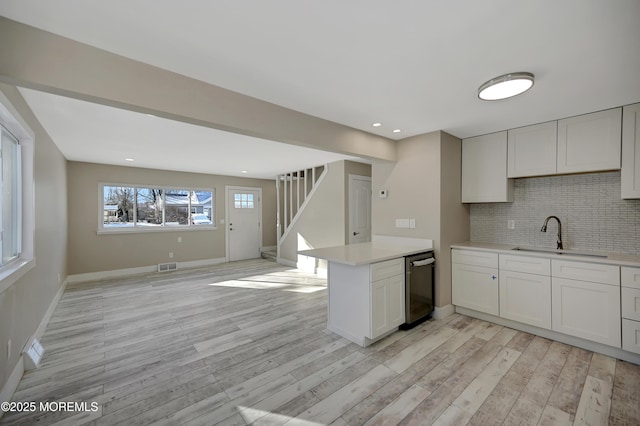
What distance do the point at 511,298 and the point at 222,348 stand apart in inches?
128

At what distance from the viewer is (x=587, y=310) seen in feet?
8.38

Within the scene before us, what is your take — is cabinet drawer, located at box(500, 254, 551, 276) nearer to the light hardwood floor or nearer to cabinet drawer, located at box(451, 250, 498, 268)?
cabinet drawer, located at box(451, 250, 498, 268)

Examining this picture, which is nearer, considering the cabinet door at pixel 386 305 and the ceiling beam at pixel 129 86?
the ceiling beam at pixel 129 86

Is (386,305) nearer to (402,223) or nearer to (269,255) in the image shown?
(402,223)

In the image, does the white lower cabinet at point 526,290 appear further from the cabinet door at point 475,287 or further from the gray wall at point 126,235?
the gray wall at point 126,235

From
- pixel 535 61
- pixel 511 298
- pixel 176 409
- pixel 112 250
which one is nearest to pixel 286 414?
pixel 176 409

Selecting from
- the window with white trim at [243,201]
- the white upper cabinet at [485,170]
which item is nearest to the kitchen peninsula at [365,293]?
the white upper cabinet at [485,170]

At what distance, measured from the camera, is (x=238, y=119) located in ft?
7.48

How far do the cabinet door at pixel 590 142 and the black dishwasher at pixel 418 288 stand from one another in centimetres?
179

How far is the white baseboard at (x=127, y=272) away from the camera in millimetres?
5312

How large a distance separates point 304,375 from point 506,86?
9.34 feet

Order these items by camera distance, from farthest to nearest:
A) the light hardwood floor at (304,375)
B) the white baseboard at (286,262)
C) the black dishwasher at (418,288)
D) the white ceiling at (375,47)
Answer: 1. the white baseboard at (286,262)
2. the black dishwasher at (418,288)
3. the light hardwood floor at (304,375)
4. the white ceiling at (375,47)

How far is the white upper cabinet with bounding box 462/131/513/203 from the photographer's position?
3.33 meters

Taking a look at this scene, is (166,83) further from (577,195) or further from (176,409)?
(577,195)
